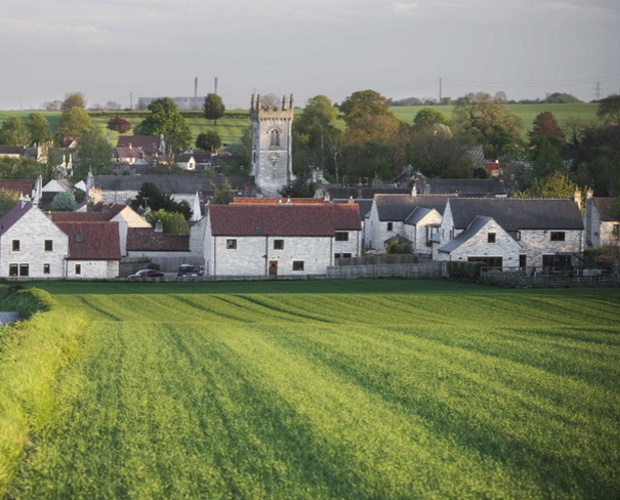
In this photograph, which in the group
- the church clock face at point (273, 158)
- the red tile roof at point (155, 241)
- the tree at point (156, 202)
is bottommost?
the red tile roof at point (155, 241)

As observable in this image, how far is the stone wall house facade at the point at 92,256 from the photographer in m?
66.6

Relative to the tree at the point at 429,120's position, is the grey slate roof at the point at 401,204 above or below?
below

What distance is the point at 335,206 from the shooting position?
72.2 meters

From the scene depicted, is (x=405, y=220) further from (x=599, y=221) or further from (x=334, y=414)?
(x=334, y=414)

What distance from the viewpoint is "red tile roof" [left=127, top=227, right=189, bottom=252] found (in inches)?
2933

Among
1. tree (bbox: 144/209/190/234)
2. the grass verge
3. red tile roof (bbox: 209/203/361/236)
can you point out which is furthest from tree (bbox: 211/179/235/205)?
the grass verge

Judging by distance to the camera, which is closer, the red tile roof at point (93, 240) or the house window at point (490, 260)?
the house window at point (490, 260)

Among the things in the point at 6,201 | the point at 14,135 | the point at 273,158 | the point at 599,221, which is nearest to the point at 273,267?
the point at 599,221

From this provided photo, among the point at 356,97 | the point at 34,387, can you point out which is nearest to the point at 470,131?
the point at 356,97

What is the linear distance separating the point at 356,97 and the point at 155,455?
141 metres

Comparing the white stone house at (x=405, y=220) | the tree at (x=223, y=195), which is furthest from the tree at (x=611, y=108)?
the white stone house at (x=405, y=220)

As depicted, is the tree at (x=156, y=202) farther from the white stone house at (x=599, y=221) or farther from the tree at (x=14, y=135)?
the tree at (x=14, y=135)

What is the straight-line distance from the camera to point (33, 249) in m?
66.9

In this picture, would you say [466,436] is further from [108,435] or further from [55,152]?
[55,152]
